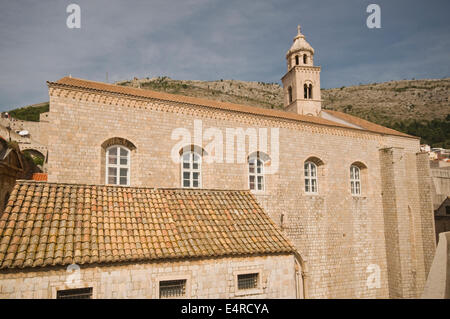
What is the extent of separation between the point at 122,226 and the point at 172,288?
2.04m

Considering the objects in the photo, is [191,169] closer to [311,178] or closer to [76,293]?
[311,178]

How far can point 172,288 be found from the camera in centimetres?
713

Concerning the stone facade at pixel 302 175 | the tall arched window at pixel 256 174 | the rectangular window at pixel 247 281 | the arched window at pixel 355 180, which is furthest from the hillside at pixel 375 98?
the rectangular window at pixel 247 281

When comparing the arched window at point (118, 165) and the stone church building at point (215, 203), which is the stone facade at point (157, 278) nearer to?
the stone church building at point (215, 203)

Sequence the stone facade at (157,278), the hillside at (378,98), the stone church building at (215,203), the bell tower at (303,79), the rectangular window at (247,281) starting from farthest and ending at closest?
the hillside at (378,98), the bell tower at (303,79), the rectangular window at (247,281), the stone church building at (215,203), the stone facade at (157,278)

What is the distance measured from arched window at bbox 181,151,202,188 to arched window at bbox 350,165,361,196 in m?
8.79

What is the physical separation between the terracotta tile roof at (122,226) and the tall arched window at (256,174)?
11.1 feet

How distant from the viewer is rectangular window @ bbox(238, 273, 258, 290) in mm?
7809

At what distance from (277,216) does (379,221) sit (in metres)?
6.63

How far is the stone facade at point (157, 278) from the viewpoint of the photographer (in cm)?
593

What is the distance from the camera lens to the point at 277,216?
1327cm

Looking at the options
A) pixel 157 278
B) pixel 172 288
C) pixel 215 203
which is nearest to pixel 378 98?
pixel 215 203

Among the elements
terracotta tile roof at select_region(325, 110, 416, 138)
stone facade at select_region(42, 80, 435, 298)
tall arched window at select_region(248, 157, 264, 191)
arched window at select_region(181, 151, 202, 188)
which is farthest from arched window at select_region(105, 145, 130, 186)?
terracotta tile roof at select_region(325, 110, 416, 138)
